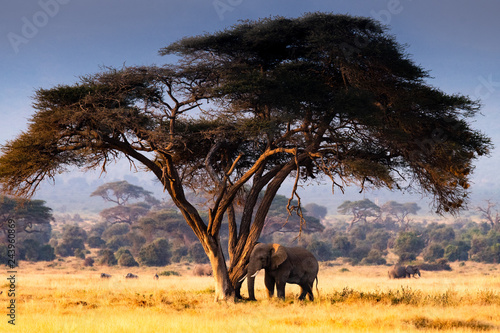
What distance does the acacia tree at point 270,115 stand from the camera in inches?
617

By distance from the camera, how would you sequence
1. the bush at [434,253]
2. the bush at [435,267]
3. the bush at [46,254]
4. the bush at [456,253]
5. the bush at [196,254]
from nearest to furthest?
the bush at [435,267] → the bush at [46,254] → the bush at [434,253] → the bush at [196,254] → the bush at [456,253]

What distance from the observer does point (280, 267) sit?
16.6m

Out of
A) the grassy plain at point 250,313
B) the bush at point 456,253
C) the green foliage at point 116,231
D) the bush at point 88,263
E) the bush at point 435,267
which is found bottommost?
the bush at point 435,267

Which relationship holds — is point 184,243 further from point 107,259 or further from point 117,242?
point 107,259

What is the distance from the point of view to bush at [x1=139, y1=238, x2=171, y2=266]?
50094mm

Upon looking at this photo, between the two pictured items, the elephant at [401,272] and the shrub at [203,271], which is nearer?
the elephant at [401,272]

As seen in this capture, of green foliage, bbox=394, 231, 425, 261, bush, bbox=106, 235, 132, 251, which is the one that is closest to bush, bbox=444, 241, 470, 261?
green foliage, bbox=394, 231, 425, 261

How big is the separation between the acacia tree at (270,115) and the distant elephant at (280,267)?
530mm

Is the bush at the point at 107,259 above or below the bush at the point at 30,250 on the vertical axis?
below

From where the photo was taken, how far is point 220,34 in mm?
16609

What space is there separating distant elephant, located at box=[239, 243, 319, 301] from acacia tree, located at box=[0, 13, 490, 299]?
53 cm

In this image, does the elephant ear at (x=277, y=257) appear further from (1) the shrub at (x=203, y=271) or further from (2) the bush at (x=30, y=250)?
(2) the bush at (x=30, y=250)

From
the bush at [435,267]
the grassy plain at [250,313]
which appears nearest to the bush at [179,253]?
the bush at [435,267]

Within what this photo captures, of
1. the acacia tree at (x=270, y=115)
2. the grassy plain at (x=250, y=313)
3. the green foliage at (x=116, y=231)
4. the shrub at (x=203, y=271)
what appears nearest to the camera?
the grassy plain at (x=250, y=313)
